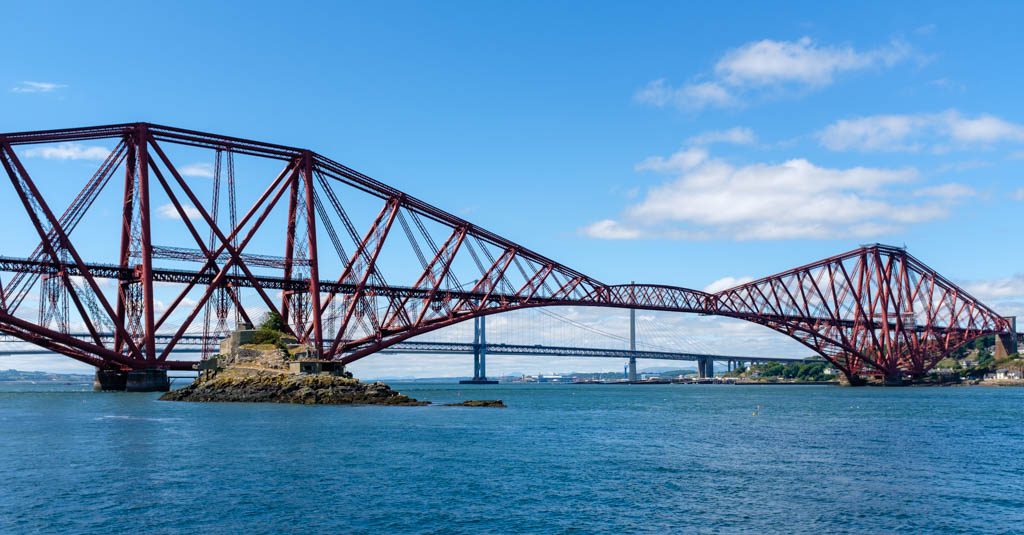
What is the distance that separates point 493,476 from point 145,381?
203ft

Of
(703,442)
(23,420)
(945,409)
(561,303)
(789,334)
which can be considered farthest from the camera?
(789,334)

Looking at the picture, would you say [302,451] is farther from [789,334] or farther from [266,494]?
[789,334]

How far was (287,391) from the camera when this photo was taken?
72312 millimetres

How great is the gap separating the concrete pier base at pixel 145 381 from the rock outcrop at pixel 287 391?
9225mm

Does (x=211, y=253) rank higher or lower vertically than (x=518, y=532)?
higher

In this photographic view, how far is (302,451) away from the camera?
38.8m

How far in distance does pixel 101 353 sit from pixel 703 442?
5774cm

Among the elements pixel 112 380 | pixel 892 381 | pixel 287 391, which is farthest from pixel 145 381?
pixel 892 381

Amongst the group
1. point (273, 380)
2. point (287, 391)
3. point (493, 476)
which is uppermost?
point (273, 380)

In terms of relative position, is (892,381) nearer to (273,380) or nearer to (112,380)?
(273,380)

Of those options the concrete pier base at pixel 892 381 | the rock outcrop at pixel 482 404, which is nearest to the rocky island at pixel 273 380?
the rock outcrop at pixel 482 404

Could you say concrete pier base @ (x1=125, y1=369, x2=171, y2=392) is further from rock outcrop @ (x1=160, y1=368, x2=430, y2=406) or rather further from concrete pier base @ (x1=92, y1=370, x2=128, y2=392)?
rock outcrop @ (x1=160, y1=368, x2=430, y2=406)

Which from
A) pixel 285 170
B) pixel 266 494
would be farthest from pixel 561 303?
pixel 266 494

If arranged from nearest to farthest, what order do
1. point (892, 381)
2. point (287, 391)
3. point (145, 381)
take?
point (287, 391), point (145, 381), point (892, 381)
